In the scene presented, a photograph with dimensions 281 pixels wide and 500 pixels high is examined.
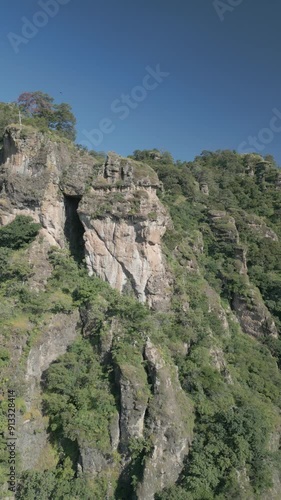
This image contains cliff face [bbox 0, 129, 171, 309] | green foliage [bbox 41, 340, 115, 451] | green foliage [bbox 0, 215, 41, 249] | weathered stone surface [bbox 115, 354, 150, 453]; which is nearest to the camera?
green foliage [bbox 41, 340, 115, 451]

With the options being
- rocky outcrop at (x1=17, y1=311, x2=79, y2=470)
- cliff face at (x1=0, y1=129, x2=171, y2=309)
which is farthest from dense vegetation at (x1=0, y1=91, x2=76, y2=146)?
rocky outcrop at (x1=17, y1=311, x2=79, y2=470)

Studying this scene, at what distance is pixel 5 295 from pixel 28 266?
2.45 meters

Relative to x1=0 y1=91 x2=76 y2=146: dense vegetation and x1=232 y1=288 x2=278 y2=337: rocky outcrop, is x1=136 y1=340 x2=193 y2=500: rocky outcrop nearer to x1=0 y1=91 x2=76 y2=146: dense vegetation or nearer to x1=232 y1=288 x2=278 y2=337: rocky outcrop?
x1=232 y1=288 x2=278 y2=337: rocky outcrop

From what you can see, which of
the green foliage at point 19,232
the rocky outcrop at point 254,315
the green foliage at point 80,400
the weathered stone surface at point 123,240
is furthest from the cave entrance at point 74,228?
the rocky outcrop at point 254,315

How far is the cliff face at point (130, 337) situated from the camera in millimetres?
16453

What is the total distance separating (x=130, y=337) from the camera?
747 inches

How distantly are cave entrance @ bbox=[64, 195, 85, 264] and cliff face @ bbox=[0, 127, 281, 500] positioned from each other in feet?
0.34

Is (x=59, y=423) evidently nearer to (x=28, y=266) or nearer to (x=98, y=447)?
(x=98, y=447)

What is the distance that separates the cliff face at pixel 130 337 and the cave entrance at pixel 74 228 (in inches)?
4.0

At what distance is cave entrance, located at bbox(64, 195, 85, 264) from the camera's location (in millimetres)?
24672

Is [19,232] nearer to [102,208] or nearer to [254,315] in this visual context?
[102,208]

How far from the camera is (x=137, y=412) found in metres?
16.9

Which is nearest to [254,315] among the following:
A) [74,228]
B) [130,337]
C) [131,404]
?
[130,337]

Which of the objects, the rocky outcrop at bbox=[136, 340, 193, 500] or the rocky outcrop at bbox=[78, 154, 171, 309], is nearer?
the rocky outcrop at bbox=[136, 340, 193, 500]
